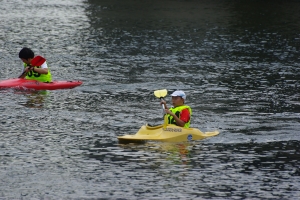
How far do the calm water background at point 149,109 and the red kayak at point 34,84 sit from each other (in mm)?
296

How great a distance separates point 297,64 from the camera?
26562mm

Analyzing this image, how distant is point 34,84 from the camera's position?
822 inches

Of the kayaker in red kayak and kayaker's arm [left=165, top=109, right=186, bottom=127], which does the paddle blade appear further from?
kayaker's arm [left=165, top=109, right=186, bottom=127]

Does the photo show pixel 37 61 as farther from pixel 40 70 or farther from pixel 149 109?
pixel 149 109

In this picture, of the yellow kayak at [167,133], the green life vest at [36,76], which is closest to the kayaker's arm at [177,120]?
the yellow kayak at [167,133]

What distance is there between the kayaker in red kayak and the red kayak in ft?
0.55

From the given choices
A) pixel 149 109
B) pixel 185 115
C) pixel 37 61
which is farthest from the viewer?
pixel 37 61

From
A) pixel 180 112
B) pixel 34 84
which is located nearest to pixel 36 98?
pixel 34 84

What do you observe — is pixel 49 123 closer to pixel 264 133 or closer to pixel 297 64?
pixel 264 133

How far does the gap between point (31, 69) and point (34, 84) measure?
0.42 meters

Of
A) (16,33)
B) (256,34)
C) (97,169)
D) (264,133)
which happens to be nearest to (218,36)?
(256,34)

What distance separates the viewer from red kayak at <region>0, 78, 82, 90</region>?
2062cm

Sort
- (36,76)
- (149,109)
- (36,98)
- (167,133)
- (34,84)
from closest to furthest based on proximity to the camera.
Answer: (167,133) < (149,109) < (36,98) < (34,84) < (36,76)

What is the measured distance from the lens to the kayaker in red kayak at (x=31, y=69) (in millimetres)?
20625
